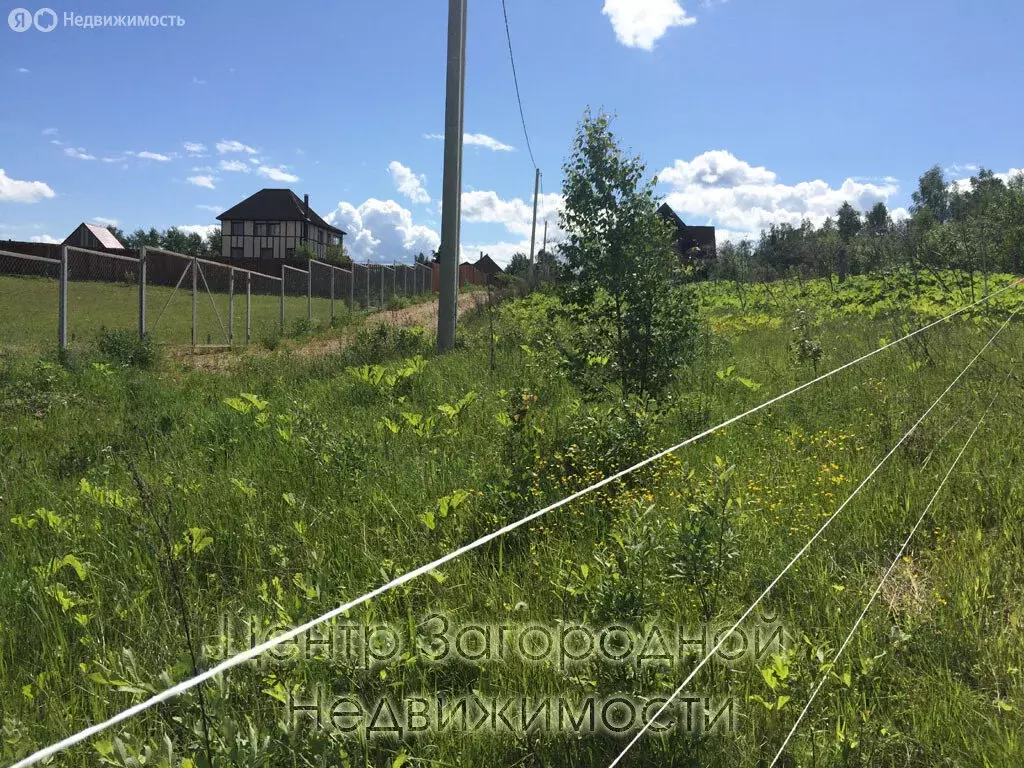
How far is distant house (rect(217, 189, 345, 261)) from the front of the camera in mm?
63156

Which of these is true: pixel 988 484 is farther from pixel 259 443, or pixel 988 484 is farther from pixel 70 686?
pixel 259 443

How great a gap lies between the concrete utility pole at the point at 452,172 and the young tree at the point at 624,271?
5.24m

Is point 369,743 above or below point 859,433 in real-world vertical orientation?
below

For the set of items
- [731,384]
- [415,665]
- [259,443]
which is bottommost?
[415,665]

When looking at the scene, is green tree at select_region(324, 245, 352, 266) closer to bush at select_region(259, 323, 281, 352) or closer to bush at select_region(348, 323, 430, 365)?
bush at select_region(259, 323, 281, 352)

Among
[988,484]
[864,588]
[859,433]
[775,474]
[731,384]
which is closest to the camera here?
[864,588]

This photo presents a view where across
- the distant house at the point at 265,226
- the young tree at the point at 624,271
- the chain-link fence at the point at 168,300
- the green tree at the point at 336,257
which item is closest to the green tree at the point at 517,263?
the chain-link fence at the point at 168,300

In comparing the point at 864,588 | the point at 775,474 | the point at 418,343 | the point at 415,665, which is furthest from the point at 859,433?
the point at 418,343

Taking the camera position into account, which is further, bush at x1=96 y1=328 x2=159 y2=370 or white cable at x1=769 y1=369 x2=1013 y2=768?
bush at x1=96 y1=328 x2=159 y2=370

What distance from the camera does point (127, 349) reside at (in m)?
9.43

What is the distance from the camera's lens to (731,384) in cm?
644

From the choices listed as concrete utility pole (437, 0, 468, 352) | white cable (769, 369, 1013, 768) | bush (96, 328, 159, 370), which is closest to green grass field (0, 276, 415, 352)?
bush (96, 328, 159, 370)

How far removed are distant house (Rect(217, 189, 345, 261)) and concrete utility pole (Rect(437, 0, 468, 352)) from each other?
56051 millimetres

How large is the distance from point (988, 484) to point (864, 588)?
1.27 m
